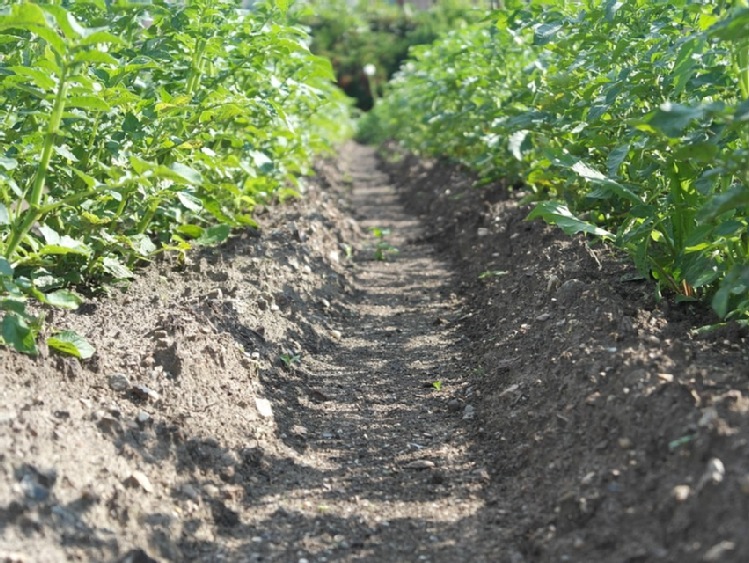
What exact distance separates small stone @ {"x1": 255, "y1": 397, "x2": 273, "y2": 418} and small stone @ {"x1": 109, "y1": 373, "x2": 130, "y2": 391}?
526 millimetres

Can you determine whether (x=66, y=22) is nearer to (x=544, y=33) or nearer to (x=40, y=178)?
(x=40, y=178)

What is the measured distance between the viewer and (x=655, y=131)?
9.11ft

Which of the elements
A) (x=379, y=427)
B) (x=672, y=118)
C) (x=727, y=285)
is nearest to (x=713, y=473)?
(x=727, y=285)

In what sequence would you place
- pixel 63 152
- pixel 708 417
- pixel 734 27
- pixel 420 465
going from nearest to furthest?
→ pixel 708 417
pixel 734 27
pixel 420 465
pixel 63 152

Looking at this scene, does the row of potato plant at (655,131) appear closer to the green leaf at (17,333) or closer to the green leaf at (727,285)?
the green leaf at (727,285)

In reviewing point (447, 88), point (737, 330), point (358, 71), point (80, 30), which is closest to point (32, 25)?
point (80, 30)

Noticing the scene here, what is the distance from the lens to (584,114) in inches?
143

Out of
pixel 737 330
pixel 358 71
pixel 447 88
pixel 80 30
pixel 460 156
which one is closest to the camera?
pixel 80 30

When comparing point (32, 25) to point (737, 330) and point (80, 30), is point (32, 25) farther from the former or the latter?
point (737, 330)

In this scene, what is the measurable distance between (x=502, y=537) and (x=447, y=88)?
16.6ft

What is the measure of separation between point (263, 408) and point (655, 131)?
1601 mm

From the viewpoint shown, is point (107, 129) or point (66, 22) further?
point (107, 129)

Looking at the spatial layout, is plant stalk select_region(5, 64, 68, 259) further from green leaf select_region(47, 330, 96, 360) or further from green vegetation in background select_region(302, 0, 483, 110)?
green vegetation in background select_region(302, 0, 483, 110)

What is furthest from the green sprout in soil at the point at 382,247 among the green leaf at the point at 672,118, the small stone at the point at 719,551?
the small stone at the point at 719,551
